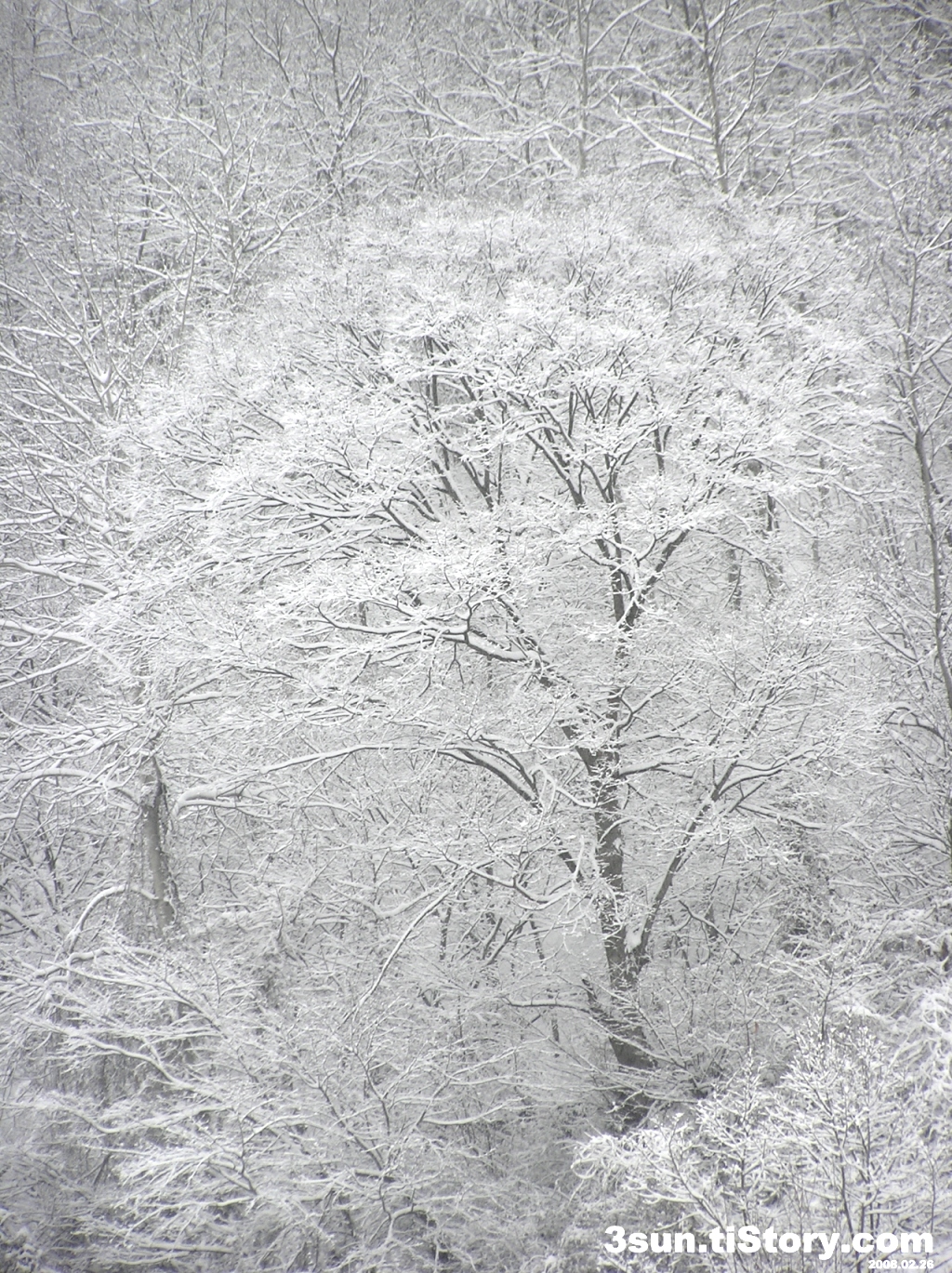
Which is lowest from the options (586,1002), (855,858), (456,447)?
(586,1002)

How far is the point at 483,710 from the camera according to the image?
831 cm

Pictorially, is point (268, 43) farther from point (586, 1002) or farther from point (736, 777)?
point (586, 1002)

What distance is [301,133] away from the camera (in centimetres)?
1435

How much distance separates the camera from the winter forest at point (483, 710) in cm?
691

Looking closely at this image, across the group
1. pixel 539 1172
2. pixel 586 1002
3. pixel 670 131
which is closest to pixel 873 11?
pixel 670 131

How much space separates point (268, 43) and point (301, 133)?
8.76 ft

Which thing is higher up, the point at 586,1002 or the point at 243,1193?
the point at 586,1002

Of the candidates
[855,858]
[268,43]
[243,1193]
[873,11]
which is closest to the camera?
[243,1193]

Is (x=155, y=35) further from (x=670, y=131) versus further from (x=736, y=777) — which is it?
(x=736, y=777)

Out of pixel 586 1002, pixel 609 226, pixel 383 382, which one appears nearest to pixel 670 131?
pixel 609 226

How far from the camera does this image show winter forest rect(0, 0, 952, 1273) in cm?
691

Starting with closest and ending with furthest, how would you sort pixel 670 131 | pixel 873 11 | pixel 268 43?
pixel 670 131 < pixel 873 11 < pixel 268 43

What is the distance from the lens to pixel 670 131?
36.9 ft

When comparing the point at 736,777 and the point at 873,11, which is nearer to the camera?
the point at 736,777
